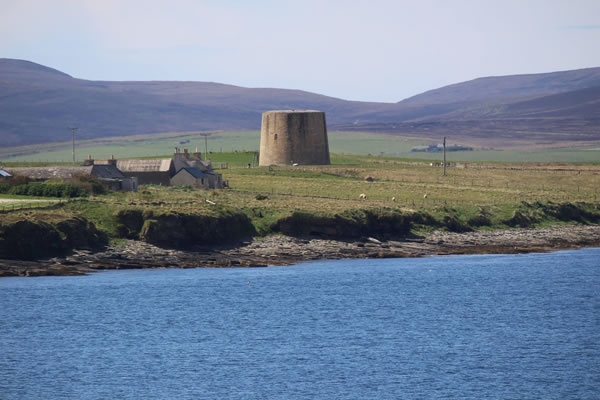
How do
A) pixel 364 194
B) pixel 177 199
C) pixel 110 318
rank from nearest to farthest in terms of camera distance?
pixel 110 318
pixel 177 199
pixel 364 194

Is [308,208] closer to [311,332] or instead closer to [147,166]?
[147,166]

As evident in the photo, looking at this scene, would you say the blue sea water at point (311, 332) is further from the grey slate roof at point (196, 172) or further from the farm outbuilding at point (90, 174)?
the grey slate roof at point (196, 172)

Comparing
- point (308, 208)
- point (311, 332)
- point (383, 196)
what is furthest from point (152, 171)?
point (311, 332)

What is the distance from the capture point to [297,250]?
61.8 m

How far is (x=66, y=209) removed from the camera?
62562 mm

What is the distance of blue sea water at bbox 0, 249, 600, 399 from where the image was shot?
111 feet

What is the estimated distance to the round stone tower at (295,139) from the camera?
118 meters

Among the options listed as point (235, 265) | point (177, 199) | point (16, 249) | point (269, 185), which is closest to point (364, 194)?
point (269, 185)

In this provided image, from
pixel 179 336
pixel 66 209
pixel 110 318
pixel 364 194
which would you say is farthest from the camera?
pixel 364 194

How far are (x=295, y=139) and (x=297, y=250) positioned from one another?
186 ft

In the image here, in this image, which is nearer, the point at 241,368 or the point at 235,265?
the point at 241,368

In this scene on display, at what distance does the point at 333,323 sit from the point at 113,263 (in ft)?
52.3

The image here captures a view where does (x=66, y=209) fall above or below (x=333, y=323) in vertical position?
above

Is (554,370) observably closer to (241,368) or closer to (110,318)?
(241,368)
